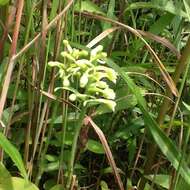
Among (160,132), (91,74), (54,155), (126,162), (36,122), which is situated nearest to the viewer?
(91,74)

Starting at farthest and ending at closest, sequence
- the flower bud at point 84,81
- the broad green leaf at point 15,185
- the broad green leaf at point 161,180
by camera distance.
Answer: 1. the broad green leaf at point 161,180
2. the broad green leaf at point 15,185
3. the flower bud at point 84,81

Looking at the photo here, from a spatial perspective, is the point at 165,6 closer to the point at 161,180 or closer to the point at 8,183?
the point at 161,180

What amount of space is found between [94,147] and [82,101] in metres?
0.26

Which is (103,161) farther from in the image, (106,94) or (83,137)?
(106,94)

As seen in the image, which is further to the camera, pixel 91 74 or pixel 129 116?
pixel 129 116

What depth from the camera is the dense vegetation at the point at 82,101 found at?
80 centimetres

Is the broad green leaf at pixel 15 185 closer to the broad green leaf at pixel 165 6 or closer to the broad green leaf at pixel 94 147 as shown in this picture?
the broad green leaf at pixel 94 147

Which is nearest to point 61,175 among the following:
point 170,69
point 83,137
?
point 83,137

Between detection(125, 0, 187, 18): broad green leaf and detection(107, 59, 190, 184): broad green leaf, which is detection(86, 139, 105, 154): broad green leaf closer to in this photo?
detection(107, 59, 190, 184): broad green leaf

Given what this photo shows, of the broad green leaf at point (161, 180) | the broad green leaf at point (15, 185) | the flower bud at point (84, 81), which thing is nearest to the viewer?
the flower bud at point (84, 81)

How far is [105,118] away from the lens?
1.12 meters

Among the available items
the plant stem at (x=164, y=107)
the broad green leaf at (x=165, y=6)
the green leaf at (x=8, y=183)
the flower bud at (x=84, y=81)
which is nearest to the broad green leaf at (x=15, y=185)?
the green leaf at (x=8, y=183)

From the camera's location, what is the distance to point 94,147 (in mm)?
1008

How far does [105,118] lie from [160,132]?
28 cm
